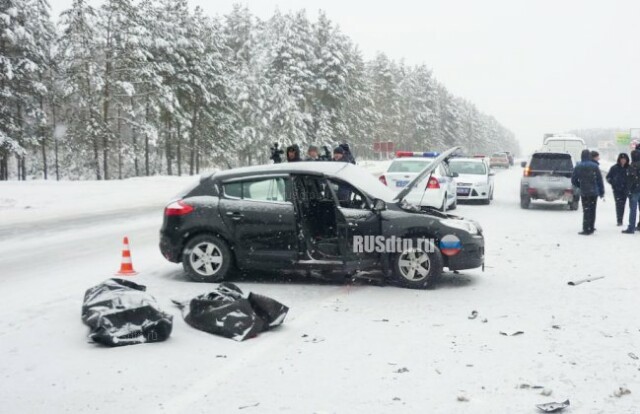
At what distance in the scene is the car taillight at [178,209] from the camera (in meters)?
8.15

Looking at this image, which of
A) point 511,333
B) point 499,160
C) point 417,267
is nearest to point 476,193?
point 417,267

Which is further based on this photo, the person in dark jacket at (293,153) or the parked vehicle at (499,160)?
the parked vehicle at (499,160)

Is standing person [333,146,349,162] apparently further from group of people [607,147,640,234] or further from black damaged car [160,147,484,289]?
group of people [607,147,640,234]

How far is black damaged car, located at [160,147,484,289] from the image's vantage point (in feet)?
25.4

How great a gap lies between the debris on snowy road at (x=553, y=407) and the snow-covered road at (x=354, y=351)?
3.4 inches

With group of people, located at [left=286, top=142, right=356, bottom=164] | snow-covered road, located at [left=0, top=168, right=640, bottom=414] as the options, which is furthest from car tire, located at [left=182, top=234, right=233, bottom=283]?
group of people, located at [left=286, top=142, right=356, bottom=164]

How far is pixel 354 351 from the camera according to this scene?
208 inches

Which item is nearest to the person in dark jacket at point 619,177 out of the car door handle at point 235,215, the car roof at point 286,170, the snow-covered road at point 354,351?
the snow-covered road at point 354,351

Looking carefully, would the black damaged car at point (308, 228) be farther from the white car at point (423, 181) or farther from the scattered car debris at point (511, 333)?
the white car at point (423, 181)

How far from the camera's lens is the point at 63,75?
40.8m

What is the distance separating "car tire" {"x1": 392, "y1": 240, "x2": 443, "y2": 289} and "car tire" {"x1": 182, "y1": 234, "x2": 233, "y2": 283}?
2.40 m

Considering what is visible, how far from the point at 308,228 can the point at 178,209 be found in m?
1.94

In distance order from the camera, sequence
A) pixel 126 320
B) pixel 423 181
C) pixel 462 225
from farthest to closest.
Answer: pixel 423 181
pixel 462 225
pixel 126 320

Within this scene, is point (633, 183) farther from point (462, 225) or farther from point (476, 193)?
point (462, 225)
